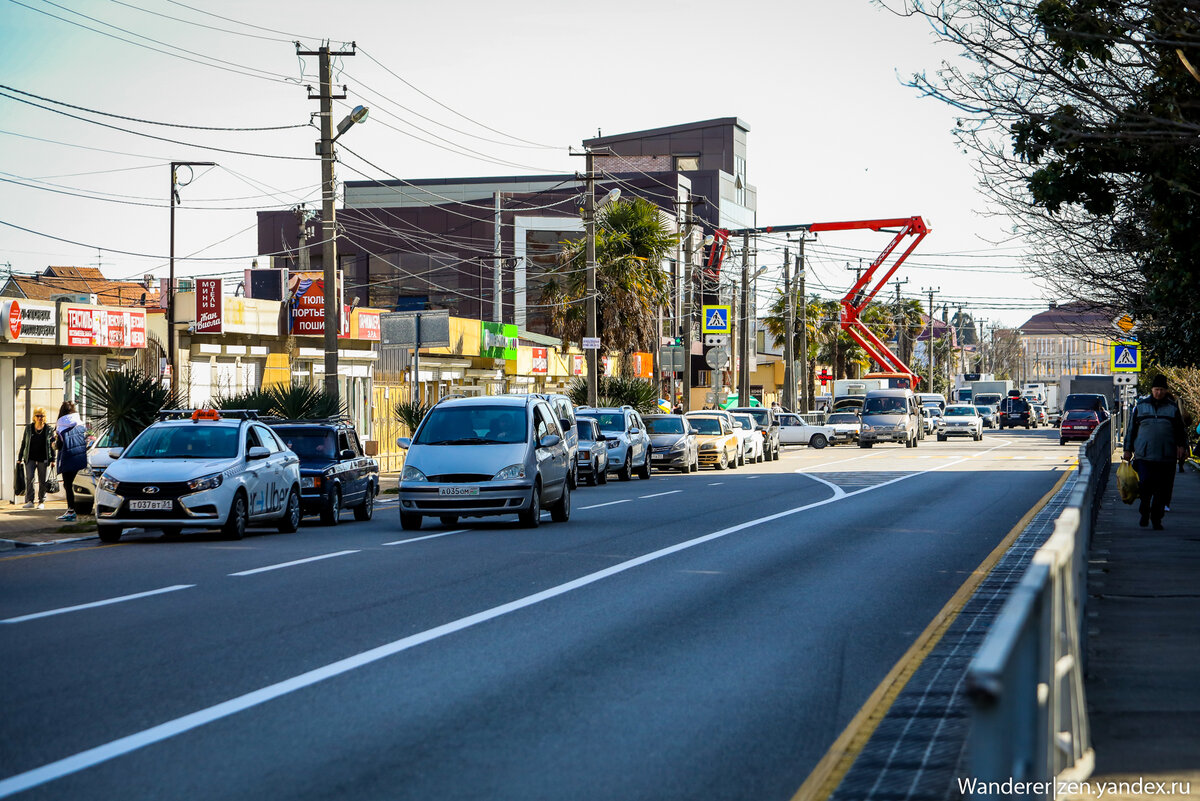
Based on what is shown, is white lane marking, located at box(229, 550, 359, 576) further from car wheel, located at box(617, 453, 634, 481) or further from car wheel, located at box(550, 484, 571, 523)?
car wheel, located at box(617, 453, 634, 481)

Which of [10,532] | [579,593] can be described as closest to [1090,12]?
[579,593]

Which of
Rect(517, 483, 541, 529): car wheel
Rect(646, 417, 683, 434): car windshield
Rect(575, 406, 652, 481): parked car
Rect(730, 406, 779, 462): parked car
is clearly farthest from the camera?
Rect(730, 406, 779, 462): parked car

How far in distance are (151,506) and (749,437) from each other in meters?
31.6

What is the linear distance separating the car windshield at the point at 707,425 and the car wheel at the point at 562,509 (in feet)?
77.5

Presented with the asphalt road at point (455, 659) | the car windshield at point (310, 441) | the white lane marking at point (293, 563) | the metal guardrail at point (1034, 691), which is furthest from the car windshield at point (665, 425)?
the metal guardrail at point (1034, 691)

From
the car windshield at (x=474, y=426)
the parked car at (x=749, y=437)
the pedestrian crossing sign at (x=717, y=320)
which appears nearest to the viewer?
the car windshield at (x=474, y=426)

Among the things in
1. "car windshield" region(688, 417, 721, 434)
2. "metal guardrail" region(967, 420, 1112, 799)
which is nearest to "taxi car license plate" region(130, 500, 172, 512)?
"metal guardrail" region(967, 420, 1112, 799)

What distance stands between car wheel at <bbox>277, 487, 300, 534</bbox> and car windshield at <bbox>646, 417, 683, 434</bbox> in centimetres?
2175

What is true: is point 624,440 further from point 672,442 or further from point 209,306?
point 209,306

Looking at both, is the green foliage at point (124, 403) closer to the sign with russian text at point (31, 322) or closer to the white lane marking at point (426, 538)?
the sign with russian text at point (31, 322)

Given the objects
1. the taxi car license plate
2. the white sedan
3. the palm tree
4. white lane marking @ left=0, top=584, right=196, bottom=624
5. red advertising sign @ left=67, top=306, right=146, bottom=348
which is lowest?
the white sedan

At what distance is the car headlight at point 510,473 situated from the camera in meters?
20.8

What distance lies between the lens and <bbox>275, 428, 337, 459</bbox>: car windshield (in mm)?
23859

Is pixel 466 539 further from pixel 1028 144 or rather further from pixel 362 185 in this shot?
pixel 362 185
